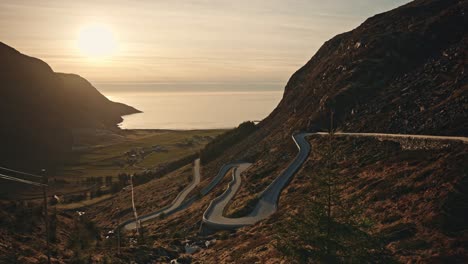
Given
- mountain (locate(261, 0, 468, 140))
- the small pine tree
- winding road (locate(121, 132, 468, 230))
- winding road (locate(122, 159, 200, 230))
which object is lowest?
winding road (locate(122, 159, 200, 230))

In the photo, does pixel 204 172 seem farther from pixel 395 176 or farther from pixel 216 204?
pixel 395 176

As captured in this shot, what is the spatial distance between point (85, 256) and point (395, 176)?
2893cm

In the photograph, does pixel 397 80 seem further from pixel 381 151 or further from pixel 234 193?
pixel 234 193

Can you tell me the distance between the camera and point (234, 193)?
62.2m

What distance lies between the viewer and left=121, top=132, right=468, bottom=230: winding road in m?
46.0

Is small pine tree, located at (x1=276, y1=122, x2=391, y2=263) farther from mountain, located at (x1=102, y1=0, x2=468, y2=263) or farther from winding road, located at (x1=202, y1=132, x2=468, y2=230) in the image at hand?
winding road, located at (x1=202, y1=132, x2=468, y2=230)

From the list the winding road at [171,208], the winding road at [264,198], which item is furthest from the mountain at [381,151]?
the winding road at [171,208]

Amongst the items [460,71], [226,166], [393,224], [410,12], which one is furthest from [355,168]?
[410,12]

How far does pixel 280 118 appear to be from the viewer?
356 feet

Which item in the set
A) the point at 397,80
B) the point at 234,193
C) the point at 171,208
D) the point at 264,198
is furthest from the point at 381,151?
the point at 171,208

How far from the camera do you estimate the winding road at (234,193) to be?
46.0 m

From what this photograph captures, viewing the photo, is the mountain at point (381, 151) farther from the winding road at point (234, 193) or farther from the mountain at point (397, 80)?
the winding road at point (234, 193)

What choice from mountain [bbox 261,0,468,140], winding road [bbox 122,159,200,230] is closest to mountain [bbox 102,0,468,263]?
mountain [bbox 261,0,468,140]

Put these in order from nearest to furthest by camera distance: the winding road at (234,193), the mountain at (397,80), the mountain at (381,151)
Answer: the mountain at (381,151)
the winding road at (234,193)
the mountain at (397,80)
